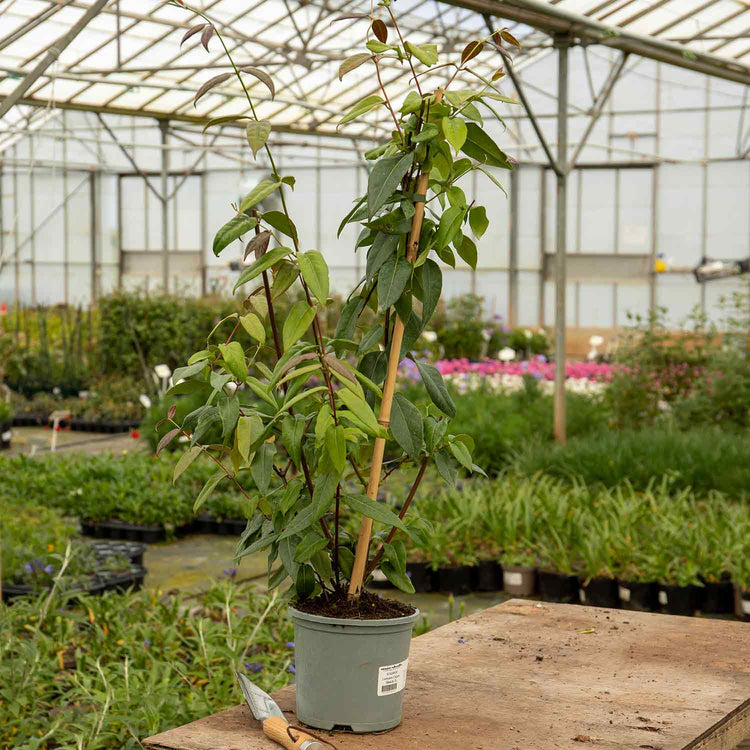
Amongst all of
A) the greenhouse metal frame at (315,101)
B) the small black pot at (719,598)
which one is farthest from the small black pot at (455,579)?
the greenhouse metal frame at (315,101)

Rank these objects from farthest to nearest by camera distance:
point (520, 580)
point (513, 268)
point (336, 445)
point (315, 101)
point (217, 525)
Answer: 1. point (513, 268)
2. point (315, 101)
3. point (217, 525)
4. point (520, 580)
5. point (336, 445)

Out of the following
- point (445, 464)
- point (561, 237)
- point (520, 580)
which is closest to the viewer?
point (445, 464)

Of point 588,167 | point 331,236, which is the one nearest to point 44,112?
point 331,236

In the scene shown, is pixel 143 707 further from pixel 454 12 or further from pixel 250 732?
pixel 454 12

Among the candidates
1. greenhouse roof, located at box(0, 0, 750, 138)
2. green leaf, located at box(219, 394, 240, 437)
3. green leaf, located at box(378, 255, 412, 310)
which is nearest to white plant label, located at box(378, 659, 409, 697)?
green leaf, located at box(219, 394, 240, 437)

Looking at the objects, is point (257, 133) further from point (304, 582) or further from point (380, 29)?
point (304, 582)

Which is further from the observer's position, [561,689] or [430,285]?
[561,689]

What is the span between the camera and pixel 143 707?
241cm

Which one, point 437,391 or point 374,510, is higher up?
point 437,391

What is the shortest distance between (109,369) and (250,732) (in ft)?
33.1

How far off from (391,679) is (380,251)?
618mm

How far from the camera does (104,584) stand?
4012 mm

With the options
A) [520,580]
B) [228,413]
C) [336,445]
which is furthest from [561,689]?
[520,580]

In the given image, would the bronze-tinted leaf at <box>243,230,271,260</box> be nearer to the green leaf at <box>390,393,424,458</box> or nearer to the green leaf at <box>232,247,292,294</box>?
the green leaf at <box>232,247,292,294</box>
